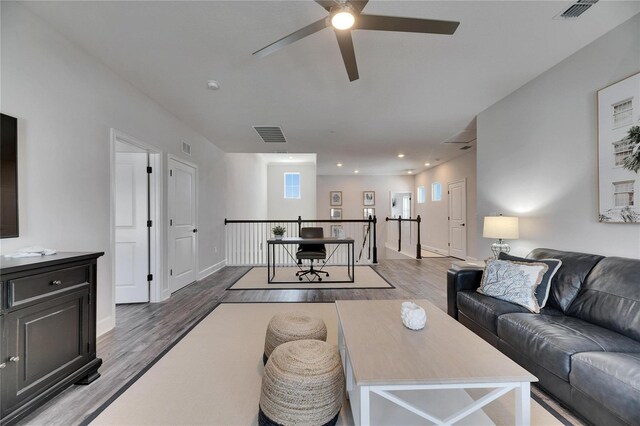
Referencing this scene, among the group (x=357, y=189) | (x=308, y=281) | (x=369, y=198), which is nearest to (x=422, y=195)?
(x=369, y=198)

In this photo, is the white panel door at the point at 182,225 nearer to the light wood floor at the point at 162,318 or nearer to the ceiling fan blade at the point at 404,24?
the light wood floor at the point at 162,318

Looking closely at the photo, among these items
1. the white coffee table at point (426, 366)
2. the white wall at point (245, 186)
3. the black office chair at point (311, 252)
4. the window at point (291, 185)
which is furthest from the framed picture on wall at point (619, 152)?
the window at point (291, 185)

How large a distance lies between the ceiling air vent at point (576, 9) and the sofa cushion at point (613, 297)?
75.7 inches

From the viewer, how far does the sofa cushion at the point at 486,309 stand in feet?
7.18

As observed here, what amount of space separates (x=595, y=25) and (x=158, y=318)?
16.7 feet

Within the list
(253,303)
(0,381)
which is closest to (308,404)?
(0,381)

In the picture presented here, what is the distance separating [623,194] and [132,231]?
526 centimetres

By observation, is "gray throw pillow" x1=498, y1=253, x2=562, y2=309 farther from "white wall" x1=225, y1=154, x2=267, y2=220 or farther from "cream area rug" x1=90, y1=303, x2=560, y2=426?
"white wall" x1=225, y1=154, x2=267, y2=220

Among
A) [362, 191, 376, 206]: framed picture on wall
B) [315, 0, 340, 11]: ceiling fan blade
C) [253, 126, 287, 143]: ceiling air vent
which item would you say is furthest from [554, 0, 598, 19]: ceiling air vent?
[362, 191, 376, 206]: framed picture on wall

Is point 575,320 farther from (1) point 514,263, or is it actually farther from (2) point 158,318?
(2) point 158,318

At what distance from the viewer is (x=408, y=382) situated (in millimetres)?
1218

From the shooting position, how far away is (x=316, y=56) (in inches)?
105

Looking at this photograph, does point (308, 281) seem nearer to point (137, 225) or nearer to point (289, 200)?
point (137, 225)

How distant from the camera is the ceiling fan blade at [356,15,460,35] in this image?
5.62 ft
